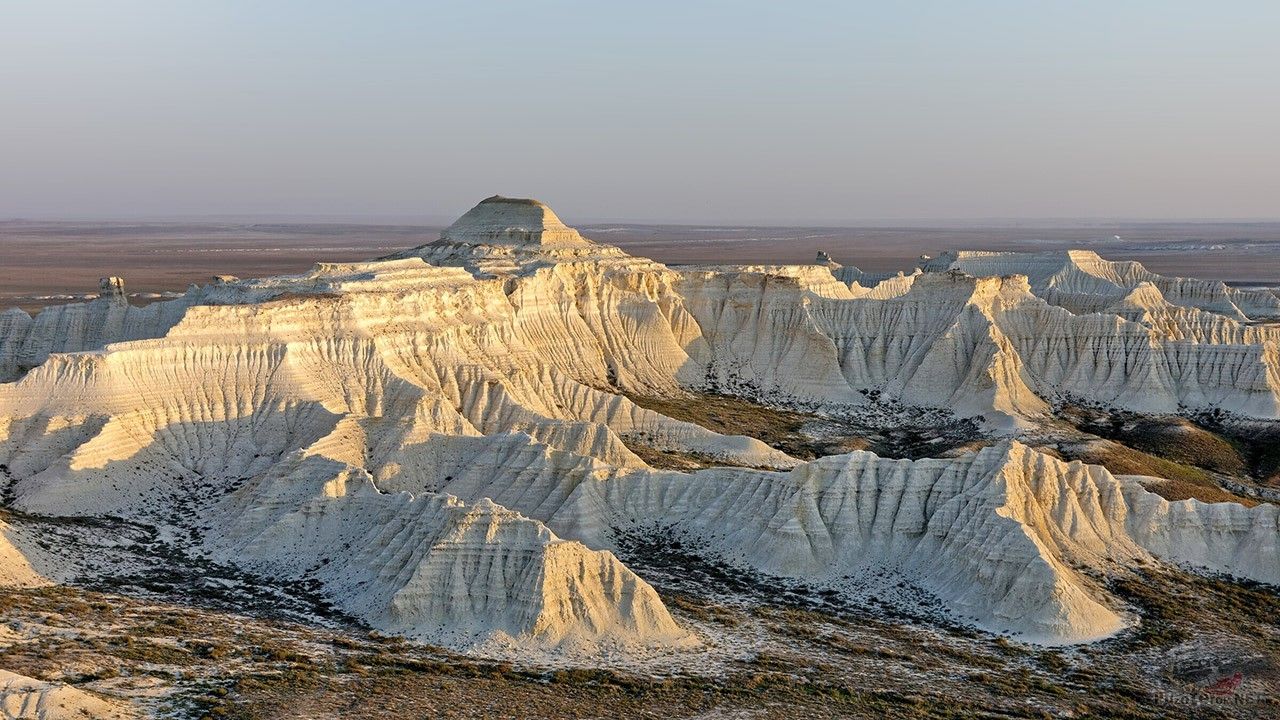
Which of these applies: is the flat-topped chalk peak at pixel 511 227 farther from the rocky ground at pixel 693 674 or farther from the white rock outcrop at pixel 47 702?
the white rock outcrop at pixel 47 702

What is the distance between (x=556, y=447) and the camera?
6159cm

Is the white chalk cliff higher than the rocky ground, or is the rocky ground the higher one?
the white chalk cliff

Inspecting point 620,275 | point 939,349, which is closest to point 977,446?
point 939,349

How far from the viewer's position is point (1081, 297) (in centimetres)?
11744

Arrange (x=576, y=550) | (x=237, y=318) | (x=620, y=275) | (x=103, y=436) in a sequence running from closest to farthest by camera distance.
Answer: (x=576, y=550)
(x=103, y=436)
(x=237, y=318)
(x=620, y=275)

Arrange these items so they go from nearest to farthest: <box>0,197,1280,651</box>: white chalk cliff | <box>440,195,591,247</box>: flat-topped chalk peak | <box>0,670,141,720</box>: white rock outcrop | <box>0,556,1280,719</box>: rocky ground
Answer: <box>0,670,141,720</box>: white rock outcrop, <box>0,556,1280,719</box>: rocky ground, <box>0,197,1280,651</box>: white chalk cliff, <box>440,195,591,247</box>: flat-topped chalk peak

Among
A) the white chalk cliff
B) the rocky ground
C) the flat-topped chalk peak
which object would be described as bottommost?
the rocky ground

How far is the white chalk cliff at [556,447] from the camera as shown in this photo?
43.0 m

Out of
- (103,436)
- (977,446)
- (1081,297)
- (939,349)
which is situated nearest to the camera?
(103,436)

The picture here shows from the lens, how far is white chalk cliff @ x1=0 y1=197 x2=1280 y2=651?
4297 centimetres

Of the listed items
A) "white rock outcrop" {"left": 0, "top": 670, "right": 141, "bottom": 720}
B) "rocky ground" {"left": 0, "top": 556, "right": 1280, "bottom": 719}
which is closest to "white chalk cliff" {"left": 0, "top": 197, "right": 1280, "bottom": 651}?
"rocky ground" {"left": 0, "top": 556, "right": 1280, "bottom": 719}

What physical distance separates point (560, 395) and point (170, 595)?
3430cm

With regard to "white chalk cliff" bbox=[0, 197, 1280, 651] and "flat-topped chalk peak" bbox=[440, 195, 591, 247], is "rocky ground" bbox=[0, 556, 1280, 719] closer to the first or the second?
"white chalk cliff" bbox=[0, 197, 1280, 651]

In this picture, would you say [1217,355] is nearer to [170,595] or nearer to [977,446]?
[977,446]
